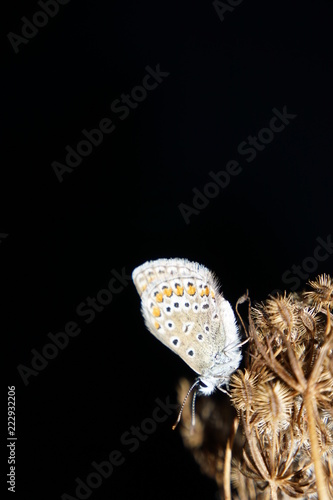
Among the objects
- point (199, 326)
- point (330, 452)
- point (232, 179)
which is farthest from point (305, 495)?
point (232, 179)

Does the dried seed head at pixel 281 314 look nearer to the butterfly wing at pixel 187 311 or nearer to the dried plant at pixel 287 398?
the dried plant at pixel 287 398

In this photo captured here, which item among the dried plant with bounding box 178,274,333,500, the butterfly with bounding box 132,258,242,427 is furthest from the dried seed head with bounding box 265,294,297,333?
the butterfly with bounding box 132,258,242,427

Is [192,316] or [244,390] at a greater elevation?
[192,316]

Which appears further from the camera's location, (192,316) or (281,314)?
(192,316)

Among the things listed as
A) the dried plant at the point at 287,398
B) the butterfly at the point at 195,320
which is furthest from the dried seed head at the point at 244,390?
the butterfly at the point at 195,320

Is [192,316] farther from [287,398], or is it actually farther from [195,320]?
[287,398]

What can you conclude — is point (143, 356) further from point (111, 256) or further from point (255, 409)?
point (255, 409)

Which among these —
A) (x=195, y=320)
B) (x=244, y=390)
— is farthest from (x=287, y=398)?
(x=195, y=320)
